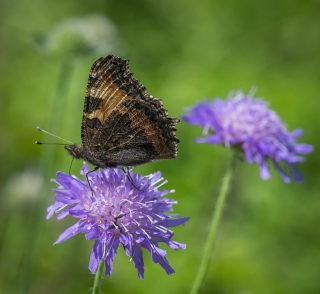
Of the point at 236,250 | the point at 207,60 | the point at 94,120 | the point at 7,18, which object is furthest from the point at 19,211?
the point at 207,60

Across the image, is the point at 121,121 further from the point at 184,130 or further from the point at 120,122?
the point at 184,130

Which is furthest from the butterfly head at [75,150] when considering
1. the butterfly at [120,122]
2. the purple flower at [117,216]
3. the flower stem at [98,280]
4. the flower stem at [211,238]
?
the flower stem at [211,238]

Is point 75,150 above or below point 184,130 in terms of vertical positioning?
below

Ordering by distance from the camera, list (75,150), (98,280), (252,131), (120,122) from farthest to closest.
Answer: (252,131)
(120,122)
(75,150)
(98,280)

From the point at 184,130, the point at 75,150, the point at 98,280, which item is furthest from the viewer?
the point at 184,130

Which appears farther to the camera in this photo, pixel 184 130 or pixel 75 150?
pixel 184 130

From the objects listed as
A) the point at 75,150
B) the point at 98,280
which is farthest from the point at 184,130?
the point at 98,280

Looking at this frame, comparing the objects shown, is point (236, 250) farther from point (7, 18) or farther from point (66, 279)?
point (7, 18)
